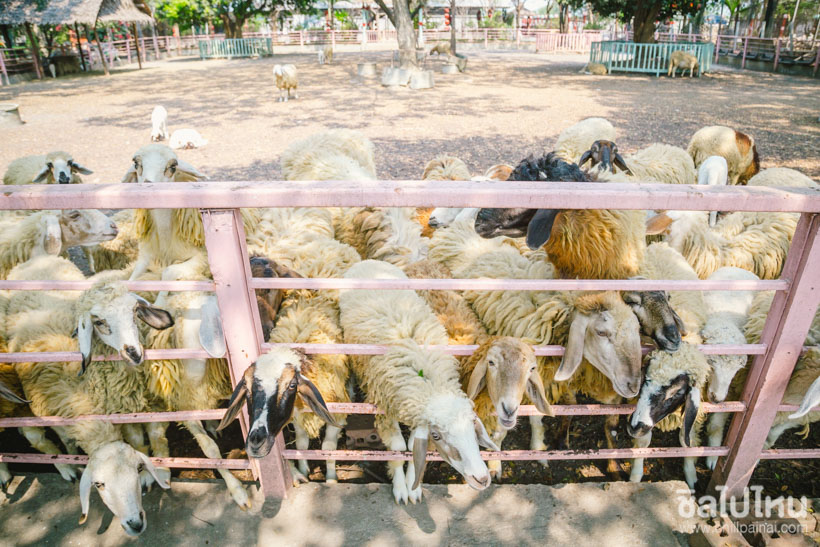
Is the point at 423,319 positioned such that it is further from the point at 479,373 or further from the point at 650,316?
the point at 650,316

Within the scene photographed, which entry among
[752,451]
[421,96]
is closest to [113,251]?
[752,451]

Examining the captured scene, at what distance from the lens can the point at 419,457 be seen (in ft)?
7.04

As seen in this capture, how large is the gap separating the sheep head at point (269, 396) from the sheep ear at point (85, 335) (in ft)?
2.45

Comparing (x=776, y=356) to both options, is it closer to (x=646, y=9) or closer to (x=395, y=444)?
(x=395, y=444)

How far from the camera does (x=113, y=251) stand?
4715 millimetres

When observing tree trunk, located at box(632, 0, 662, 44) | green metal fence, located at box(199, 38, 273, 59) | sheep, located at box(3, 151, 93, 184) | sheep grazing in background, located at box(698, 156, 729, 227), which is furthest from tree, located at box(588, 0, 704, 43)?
sheep, located at box(3, 151, 93, 184)

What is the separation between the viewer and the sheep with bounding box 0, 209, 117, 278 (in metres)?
3.87

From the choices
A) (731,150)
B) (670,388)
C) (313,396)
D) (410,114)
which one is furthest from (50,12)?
(670,388)

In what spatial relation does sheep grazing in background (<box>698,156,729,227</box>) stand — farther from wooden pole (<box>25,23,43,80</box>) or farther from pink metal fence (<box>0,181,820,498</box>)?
wooden pole (<box>25,23,43,80</box>)

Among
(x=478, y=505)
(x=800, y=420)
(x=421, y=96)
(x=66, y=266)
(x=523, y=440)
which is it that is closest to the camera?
(x=478, y=505)

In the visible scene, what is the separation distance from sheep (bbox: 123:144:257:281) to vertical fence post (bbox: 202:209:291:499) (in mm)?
1108

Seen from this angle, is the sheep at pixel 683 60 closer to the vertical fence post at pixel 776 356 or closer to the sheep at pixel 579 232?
the sheep at pixel 579 232

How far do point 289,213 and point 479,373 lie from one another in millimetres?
2459

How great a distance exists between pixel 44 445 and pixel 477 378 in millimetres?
2583
